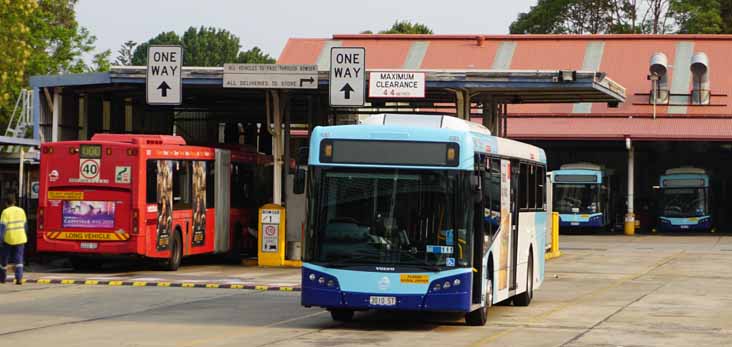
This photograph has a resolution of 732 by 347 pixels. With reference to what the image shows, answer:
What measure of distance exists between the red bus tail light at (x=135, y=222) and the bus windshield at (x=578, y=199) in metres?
36.0

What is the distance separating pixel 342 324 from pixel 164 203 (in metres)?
12.5

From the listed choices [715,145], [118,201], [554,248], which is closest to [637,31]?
[715,145]

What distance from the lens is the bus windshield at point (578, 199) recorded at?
62.4 m

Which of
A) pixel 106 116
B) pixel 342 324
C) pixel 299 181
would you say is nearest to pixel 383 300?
pixel 342 324

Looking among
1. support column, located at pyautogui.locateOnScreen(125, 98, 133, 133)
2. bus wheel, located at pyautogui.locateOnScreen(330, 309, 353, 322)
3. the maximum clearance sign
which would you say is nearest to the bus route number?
the maximum clearance sign

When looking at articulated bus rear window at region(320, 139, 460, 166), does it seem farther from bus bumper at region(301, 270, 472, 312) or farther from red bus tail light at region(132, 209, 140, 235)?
red bus tail light at region(132, 209, 140, 235)

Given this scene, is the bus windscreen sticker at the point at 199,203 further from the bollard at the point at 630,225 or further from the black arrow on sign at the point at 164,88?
the bollard at the point at 630,225

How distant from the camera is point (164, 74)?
31.6 metres

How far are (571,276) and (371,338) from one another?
1596cm

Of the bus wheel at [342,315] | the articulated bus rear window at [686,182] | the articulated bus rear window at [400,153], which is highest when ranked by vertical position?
the articulated bus rear window at [686,182]

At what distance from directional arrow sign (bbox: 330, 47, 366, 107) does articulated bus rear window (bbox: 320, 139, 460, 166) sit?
43.0ft

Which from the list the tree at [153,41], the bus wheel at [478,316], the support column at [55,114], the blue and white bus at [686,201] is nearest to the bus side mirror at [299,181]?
the bus wheel at [478,316]

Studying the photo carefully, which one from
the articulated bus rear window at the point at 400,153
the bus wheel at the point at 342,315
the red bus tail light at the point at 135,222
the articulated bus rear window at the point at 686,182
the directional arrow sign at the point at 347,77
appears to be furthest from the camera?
the articulated bus rear window at the point at 686,182

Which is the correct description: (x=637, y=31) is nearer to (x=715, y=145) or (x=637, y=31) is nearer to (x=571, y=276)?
(x=715, y=145)
